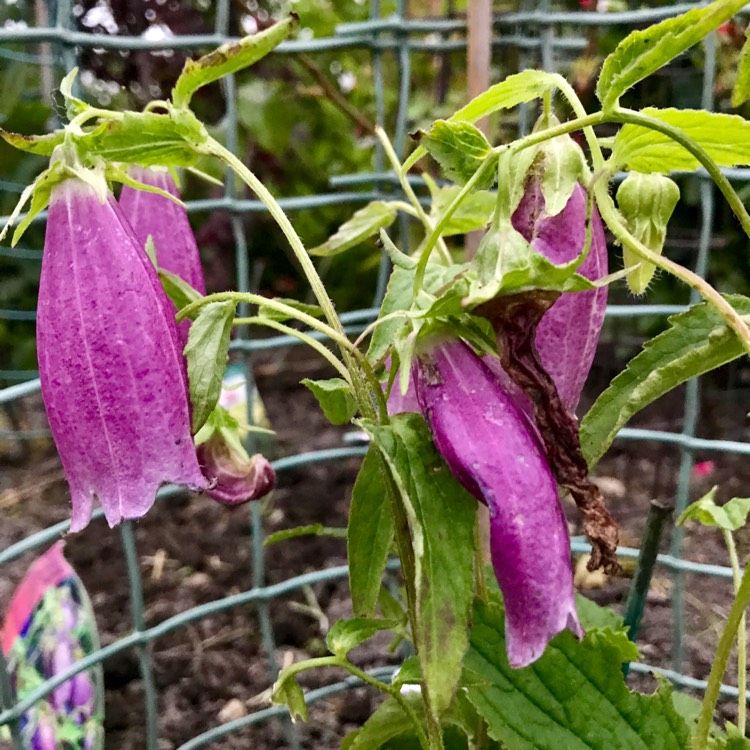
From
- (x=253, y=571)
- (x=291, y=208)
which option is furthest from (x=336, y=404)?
(x=253, y=571)

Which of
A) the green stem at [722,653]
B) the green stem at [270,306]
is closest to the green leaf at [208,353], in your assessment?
the green stem at [270,306]

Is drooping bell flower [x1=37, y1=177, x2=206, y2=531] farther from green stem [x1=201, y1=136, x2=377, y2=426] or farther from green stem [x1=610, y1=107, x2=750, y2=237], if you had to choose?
green stem [x1=610, y1=107, x2=750, y2=237]

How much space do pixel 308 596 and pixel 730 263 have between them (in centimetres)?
89

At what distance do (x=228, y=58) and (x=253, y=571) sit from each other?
54cm

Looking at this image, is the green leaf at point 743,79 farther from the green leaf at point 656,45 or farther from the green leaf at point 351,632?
the green leaf at point 351,632

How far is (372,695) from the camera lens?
2.62 feet

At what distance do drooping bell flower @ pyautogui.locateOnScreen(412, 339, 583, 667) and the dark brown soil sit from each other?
515mm

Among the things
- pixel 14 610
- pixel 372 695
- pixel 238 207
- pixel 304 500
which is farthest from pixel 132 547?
pixel 304 500

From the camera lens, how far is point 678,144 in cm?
31

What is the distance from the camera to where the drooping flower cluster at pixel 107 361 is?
0.31m

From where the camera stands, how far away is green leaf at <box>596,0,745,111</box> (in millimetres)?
226

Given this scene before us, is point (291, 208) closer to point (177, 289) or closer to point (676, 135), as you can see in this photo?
point (177, 289)

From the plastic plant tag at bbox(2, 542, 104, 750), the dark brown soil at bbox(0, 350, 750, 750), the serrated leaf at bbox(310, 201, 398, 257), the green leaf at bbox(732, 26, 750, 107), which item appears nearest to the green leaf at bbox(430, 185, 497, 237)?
the serrated leaf at bbox(310, 201, 398, 257)

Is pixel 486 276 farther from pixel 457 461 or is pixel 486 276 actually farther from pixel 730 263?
pixel 730 263
